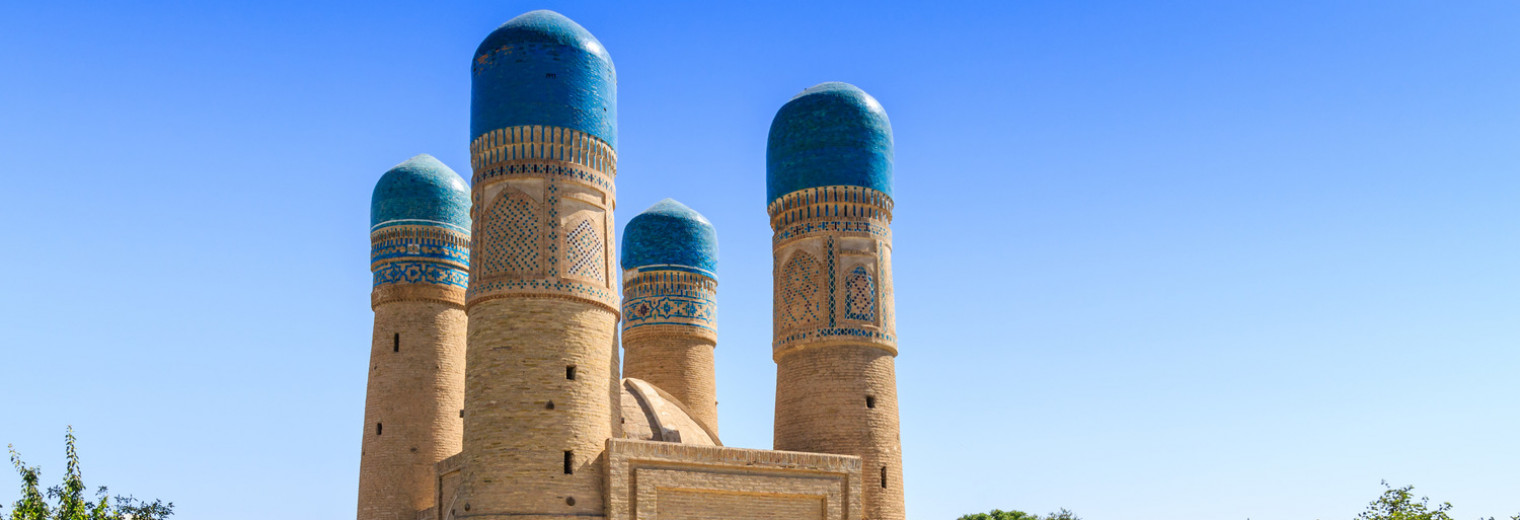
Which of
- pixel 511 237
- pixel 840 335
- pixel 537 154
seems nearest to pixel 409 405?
pixel 511 237

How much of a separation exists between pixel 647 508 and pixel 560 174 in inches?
178

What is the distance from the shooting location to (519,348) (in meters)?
17.0

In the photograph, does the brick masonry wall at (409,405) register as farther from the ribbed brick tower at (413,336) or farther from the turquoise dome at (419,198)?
the turquoise dome at (419,198)

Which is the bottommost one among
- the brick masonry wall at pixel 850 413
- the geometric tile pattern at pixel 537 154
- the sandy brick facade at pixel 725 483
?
the sandy brick facade at pixel 725 483

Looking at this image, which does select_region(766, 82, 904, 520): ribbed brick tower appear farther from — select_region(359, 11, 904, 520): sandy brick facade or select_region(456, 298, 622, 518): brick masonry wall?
select_region(456, 298, 622, 518): brick masonry wall

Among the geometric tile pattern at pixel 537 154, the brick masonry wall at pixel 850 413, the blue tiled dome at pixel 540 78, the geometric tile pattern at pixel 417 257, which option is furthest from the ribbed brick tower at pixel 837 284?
the geometric tile pattern at pixel 417 257

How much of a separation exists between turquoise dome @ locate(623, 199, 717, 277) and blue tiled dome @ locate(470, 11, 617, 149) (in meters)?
7.49

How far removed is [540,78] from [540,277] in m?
2.77

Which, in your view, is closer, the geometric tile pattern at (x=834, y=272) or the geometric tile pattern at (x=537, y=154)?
the geometric tile pattern at (x=537, y=154)

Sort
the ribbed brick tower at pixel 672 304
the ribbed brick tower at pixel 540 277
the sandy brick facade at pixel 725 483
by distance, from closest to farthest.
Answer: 1. the ribbed brick tower at pixel 540 277
2. the sandy brick facade at pixel 725 483
3. the ribbed brick tower at pixel 672 304

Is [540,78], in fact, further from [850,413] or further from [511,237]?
[850,413]

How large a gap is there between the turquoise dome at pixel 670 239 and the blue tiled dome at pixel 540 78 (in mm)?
7490

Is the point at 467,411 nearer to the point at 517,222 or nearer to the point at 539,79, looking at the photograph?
the point at 517,222

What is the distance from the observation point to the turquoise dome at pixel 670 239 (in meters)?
26.2
